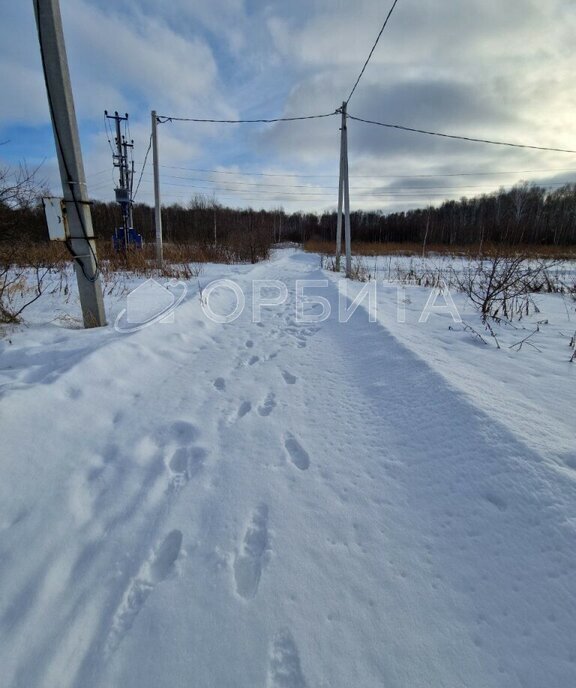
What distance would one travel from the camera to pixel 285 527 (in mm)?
1483

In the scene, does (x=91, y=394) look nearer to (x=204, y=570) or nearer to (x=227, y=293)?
(x=204, y=570)

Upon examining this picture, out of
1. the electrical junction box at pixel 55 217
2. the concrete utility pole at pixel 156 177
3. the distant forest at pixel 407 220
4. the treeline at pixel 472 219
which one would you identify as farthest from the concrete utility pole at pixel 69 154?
the treeline at pixel 472 219

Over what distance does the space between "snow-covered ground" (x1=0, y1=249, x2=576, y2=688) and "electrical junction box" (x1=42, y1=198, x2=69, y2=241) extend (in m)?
1.35

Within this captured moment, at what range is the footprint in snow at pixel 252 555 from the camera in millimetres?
1239

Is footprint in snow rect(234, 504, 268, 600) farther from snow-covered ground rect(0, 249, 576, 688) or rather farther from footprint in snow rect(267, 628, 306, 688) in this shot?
footprint in snow rect(267, 628, 306, 688)

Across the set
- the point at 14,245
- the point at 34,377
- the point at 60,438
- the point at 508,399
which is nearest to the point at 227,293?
the point at 14,245

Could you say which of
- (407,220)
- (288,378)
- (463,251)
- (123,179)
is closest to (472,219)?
(407,220)

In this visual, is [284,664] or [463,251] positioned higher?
[463,251]

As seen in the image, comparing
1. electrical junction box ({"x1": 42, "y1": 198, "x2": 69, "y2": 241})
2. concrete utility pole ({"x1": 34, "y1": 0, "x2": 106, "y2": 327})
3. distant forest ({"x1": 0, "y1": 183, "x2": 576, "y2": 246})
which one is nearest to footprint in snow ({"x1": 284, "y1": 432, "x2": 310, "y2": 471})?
concrete utility pole ({"x1": 34, "y1": 0, "x2": 106, "y2": 327})

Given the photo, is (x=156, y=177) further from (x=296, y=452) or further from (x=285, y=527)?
(x=285, y=527)

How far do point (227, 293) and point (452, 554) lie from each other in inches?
243

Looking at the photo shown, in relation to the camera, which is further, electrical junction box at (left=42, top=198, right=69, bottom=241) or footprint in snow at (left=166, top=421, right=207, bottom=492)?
electrical junction box at (left=42, top=198, right=69, bottom=241)

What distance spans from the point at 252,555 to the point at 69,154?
4193 millimetres

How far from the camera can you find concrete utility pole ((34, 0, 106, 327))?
3141mm
